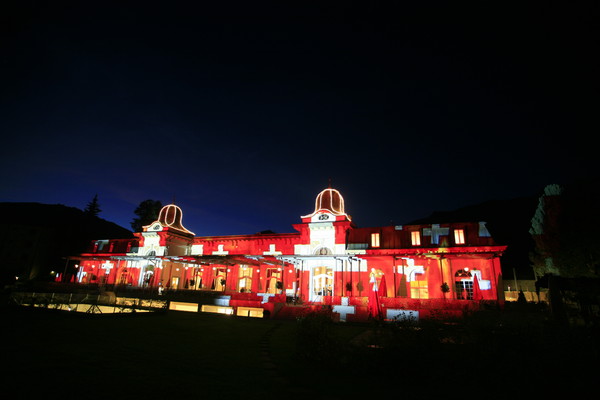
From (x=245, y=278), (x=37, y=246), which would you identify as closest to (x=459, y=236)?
(x=245, y=278)

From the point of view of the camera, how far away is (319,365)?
8.12 metres

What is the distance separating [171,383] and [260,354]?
11.8ft

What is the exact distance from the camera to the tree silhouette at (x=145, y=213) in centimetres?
5409

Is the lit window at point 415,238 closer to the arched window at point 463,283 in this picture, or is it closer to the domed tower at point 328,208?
the arched window at point 463,283

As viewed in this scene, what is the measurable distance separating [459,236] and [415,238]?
3363mm

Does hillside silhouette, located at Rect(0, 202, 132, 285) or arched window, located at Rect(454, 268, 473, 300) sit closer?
arched window, located at Rect(454, 268, 473, 300)

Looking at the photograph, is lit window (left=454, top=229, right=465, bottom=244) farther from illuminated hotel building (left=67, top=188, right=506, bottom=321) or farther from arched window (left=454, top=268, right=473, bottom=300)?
arched window (left=454, top=268, right=473, bottom=300)

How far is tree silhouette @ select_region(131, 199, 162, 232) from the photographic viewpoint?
177 feet

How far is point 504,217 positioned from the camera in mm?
85500

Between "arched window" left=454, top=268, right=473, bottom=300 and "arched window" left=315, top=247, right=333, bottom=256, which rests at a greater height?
"arched window" left=315, top=247, right=333, bottom=256

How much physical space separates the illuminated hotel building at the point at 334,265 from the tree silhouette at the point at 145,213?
15.8 meters

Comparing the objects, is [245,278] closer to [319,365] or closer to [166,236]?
[166,236]

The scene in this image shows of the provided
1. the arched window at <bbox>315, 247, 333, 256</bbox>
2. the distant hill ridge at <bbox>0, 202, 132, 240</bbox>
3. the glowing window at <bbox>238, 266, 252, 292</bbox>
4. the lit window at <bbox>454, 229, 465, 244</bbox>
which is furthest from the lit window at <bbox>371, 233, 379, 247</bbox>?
the distant hill ridge at <bbox>0, 202, 132, 240</bbox>

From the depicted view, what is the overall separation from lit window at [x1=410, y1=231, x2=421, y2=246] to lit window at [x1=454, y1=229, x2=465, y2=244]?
2.78m
